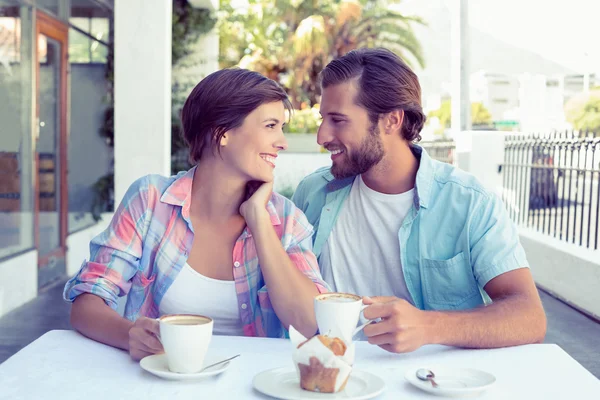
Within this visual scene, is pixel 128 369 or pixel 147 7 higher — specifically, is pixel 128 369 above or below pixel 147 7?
below

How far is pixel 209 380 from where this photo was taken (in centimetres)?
167

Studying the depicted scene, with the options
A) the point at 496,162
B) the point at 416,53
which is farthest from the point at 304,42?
the point at 496,162

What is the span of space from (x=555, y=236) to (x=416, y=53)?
15338 millimetres

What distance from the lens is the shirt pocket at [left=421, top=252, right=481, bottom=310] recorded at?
103 inches

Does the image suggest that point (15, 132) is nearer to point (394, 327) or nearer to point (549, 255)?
point (394, 327)

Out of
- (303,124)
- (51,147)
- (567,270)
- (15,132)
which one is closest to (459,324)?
(15,132)

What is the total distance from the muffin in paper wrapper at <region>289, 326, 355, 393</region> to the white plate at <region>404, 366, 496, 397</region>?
0.56 feet

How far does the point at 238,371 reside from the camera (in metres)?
1.74

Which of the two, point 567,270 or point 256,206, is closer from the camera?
point 256,206

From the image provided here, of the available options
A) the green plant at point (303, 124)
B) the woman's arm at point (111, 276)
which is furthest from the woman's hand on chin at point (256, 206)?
the green plant at point (303, 124)

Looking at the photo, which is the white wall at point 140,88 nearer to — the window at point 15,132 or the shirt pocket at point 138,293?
the window at point 15,132

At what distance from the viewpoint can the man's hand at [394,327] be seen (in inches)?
73.7

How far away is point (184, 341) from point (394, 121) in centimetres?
159

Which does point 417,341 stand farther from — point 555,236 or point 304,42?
point 304,42
